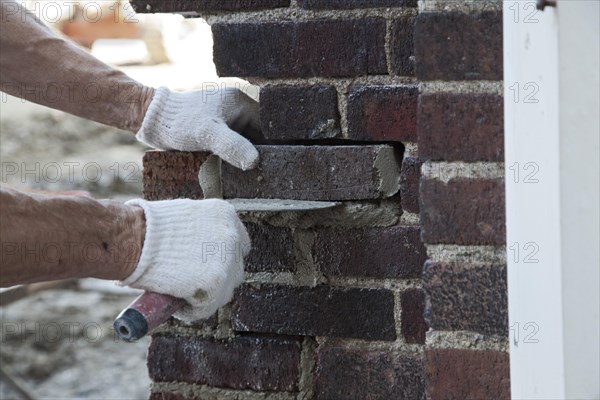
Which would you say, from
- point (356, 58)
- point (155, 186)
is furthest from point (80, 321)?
point (356, 58)

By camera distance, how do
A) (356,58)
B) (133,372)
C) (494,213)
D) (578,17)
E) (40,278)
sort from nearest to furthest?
(578,17) → (494,213) → (40,278) → (356,58) → (133,372)

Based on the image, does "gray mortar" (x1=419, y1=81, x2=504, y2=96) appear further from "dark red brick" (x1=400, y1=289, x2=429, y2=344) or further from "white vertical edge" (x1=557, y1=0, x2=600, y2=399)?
"dark red brick" (x1=400, y1=289, x2=429, y2=344)

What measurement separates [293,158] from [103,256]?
0.37 meters

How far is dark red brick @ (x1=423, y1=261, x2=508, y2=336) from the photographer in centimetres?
119

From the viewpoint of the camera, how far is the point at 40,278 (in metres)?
1.33

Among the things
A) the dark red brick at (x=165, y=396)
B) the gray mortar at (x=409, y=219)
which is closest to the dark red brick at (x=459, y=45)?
the gray mortar at (x=409, y=219)

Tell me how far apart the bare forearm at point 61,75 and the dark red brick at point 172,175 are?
0.13m

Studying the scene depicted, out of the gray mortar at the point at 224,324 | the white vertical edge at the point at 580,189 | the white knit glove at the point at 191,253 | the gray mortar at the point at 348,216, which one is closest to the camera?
the white vertical edge at the point at 580,189

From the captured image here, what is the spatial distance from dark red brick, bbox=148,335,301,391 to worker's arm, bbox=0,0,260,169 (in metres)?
0.36

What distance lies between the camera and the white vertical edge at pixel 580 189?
1036 mm

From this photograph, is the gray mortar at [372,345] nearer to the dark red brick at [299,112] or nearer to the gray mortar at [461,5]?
the dark red brick at [299,112]

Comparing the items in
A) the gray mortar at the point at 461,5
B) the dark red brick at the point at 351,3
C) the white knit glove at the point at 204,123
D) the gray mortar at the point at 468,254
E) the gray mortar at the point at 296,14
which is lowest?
the gray mortar at the point at 468,254

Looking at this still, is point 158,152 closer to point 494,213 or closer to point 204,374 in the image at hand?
point 204,374

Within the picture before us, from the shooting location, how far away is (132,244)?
139 cm
